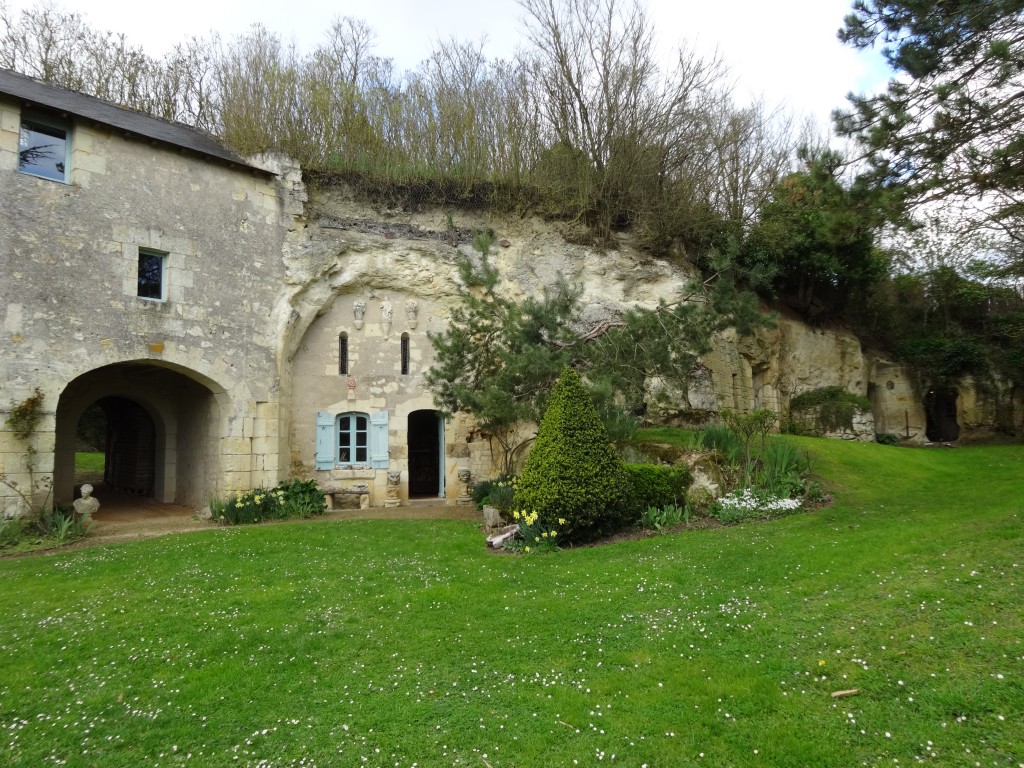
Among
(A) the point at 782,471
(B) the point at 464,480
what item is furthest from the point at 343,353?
(A) the point at 782,471

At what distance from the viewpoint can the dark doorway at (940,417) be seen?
19.7 m

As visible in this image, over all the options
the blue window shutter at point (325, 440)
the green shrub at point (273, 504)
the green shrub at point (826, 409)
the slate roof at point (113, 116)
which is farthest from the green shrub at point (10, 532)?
the green shrub at point (826, 409)

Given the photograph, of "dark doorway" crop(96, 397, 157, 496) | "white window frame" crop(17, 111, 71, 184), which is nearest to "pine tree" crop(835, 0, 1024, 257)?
"white window frame" crop(17, 111, 71, 184)

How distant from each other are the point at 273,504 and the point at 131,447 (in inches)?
256

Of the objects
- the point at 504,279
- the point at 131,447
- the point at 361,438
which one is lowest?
the point at 131,447

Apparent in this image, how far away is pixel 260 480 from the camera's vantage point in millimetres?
11641

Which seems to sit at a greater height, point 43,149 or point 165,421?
point 43,149

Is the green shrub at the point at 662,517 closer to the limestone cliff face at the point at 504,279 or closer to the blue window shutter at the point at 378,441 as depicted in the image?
the limestone cliff face at the point at 504,279

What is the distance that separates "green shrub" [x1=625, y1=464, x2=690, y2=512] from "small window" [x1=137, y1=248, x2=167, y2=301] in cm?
854

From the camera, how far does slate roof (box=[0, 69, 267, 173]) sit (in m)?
9.76

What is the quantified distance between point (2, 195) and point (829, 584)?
11991 mm

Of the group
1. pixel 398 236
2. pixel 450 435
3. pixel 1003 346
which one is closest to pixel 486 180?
pixel 398 236

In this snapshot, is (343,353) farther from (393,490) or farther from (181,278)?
(181,278)

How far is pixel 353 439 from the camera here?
42.8 ft
